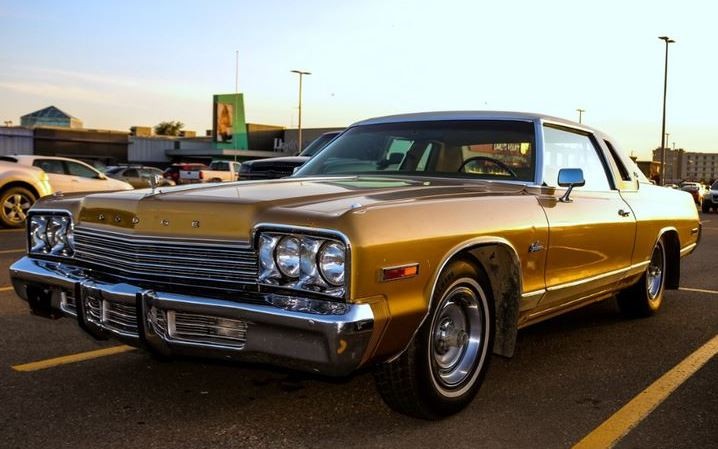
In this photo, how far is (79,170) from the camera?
587 inches

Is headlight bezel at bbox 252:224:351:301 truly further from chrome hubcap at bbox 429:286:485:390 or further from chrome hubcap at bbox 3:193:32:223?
chrome hubcap at bbox 3:193:32:223

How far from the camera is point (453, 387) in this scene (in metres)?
3.38

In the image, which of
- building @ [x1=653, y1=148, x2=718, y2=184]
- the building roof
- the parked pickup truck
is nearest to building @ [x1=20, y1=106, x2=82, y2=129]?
the building roof

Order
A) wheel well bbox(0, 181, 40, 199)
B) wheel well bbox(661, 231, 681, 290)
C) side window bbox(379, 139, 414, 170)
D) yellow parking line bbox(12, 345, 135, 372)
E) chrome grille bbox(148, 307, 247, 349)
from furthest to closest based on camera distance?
1. wheel well bbox(0, 181, 40, 199)
2. wheel well bbox(661, 231, 681, 290)
3. side window bbox(379, 139, 414, 170)
4. yellow parking line bbox(12, 345, 135, 372)
5. chrome grille bbox(148, 307, 247, 349)

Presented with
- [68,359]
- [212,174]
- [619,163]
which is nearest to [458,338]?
[68,359]

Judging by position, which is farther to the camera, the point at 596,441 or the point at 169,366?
the point at 169,366

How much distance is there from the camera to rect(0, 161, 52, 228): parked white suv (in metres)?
12.0

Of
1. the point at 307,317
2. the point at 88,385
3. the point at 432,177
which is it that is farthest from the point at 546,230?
the point at 88,385

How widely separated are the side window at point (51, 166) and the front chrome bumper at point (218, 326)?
39.4ft

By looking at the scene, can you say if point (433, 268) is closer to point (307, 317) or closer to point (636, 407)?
point (307, 317)

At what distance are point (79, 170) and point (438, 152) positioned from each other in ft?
40.1

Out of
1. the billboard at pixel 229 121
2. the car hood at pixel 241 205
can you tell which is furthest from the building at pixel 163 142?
the car hood at pixel 241 205

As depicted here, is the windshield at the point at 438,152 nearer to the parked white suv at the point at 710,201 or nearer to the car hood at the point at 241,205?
the car hood at the point at 241,205

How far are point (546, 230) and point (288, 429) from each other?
179 cm
